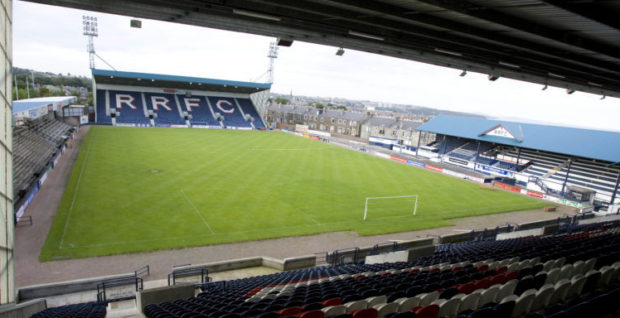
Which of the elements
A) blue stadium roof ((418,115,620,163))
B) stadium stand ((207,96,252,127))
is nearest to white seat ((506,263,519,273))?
blue stadium roof ((418,115,620,163))

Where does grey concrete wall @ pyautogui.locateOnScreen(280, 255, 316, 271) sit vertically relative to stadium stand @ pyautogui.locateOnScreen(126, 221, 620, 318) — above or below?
below

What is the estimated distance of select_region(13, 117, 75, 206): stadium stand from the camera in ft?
64.2

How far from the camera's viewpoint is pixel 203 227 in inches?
682

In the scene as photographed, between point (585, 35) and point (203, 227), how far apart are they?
55.3 feet

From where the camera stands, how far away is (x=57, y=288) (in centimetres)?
1066

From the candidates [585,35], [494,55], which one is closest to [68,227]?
[494,55]

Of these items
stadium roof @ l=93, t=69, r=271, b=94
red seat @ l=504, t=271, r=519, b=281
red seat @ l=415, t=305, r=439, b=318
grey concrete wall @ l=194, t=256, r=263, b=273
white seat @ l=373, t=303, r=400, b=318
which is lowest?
grey concrete wall @ l=194, t=256, r=263, b=273

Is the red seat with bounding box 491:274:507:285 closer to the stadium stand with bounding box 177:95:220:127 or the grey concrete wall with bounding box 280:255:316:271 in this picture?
the grey concrete wall with bounding box 280:255:316:271

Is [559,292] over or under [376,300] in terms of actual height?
over

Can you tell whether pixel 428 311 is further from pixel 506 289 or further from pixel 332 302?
pixel 506 289

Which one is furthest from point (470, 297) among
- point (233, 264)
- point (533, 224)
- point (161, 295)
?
point (533, 224)

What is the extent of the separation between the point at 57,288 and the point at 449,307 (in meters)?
11.9

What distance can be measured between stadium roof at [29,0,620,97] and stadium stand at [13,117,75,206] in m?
16.0

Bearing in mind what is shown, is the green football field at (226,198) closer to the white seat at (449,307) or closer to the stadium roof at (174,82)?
the white seat at (449,307)
